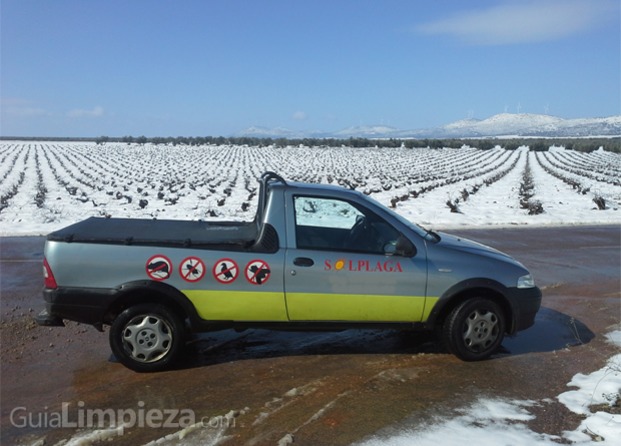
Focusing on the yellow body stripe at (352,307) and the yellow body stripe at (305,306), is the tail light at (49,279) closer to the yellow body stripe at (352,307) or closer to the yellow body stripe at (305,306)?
the yellow body stripe at (305,306)

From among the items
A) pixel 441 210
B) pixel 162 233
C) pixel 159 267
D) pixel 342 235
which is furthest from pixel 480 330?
pixel 441 210

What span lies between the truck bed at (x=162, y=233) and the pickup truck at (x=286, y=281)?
2cm

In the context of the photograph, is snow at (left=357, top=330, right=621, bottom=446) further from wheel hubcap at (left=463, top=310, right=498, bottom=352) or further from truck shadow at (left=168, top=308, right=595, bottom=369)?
truck shadow at (left=168, top=308, right=595, bottom=369)

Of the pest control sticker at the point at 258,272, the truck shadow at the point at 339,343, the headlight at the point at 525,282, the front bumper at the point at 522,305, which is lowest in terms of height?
the truck shadow at the point at 339,343

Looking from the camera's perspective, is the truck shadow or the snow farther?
the truck shadow

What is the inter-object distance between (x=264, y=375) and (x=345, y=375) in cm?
74

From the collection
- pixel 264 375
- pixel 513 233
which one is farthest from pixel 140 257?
pixel 513 233

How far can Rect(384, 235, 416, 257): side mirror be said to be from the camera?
494 cm

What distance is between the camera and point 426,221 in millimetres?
14383

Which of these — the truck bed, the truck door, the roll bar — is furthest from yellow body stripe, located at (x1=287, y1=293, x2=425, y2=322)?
the roll bar

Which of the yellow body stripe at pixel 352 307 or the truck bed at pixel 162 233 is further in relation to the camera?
the yellow body stripe at pixel 352 307

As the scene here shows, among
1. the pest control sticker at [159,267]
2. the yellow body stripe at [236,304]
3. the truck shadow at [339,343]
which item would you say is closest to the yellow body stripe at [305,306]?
the yellow body stripe at [236,304]

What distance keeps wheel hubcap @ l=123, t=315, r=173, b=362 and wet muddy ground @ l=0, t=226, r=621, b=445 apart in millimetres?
199

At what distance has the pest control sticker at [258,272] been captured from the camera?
4.76 meters
